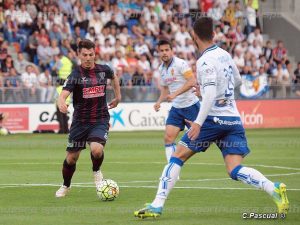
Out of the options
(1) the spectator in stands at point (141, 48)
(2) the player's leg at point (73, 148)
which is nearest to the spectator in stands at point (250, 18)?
Result: (1) the spectator in stands at point (141, 48)

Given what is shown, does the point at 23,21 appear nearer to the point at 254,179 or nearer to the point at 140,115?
the point at 140,115

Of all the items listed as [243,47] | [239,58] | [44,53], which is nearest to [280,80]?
[239,58]

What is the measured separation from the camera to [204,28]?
10688 mm

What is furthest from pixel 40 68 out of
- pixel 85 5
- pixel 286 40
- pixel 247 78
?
pixel 286 40

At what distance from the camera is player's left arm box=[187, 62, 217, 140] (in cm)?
1038

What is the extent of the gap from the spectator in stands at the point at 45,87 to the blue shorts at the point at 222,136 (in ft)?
65.0

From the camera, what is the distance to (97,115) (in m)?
13.5

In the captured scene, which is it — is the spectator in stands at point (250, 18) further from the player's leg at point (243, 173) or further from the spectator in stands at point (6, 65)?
the player's leg at point (243, 173)

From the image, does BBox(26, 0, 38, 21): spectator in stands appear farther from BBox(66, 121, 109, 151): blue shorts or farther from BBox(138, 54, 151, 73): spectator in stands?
BBox(66, 121, 109, 151): blue shorts

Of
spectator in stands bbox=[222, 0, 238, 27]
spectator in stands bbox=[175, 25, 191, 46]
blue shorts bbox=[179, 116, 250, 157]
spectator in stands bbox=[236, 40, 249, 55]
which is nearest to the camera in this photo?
blue shorts bbox=[179, 116, 250, 157]

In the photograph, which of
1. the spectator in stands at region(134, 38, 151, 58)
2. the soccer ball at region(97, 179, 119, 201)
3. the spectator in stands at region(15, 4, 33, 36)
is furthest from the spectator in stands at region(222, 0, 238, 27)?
the soccer ball at region(97, 179, 119, 201)

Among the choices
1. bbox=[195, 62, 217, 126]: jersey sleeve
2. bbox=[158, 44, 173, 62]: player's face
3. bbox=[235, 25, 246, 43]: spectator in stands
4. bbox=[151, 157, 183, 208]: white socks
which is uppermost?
bbox=[195, 62, 217, 126]: jersey sleeve

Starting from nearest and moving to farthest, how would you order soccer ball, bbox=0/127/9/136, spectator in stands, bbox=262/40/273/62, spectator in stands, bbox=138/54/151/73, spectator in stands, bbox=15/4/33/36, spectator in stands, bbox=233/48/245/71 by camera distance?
soccer ball, bbox=0/127/9/136 < spectator in stands, bbox=15/4/33/36 < spectator in stands, bbox=138/54/151/73 < spectator in stands, bbox=233/48/245/71 < spectator in stands, bbox=262/40/273/62

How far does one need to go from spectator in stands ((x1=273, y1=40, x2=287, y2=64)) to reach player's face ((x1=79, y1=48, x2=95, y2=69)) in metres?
25.1
